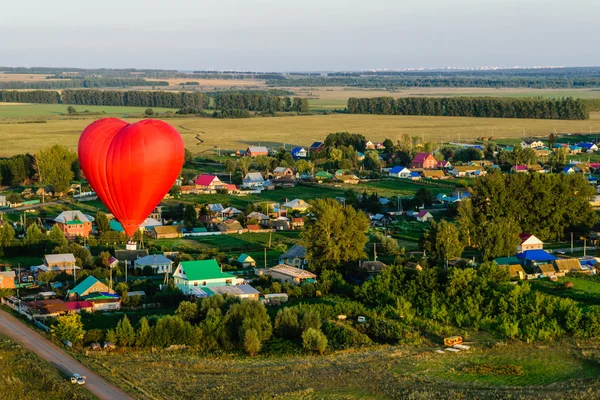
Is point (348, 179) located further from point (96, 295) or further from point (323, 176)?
point (96, 295)

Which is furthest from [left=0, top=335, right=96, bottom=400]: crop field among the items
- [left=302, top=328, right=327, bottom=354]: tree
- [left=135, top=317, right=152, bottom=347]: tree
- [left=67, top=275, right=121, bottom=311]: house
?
[left=302, top=328, right=327, bottom=354]: tree

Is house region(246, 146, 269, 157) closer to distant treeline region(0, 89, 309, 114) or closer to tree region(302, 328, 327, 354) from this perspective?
tree region(302, 328, 327, 354)

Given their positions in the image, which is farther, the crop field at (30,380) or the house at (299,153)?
the house at (299,153)

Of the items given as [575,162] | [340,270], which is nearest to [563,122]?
[575,162]

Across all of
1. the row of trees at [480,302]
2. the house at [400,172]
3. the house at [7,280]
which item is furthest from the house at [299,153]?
the row of trees at [480,302]

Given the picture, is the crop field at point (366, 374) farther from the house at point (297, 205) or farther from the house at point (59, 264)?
the house at point (297, 205)

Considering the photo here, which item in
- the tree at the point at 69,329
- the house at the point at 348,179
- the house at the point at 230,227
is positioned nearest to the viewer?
the tree at the point at 69,329

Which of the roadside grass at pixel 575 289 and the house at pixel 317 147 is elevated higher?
the house at pixel 317 147
